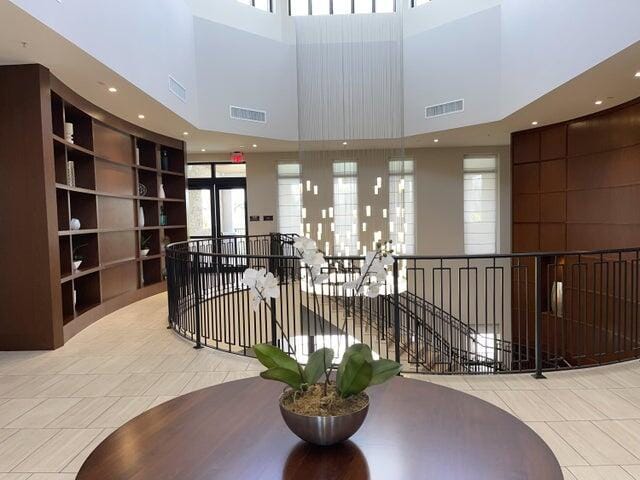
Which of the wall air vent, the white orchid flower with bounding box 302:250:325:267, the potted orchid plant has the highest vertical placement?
the wall air vent

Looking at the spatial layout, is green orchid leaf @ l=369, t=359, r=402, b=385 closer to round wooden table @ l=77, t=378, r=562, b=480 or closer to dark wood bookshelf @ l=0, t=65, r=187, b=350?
round wooden table @ l=77, t=378, r=562, b=480

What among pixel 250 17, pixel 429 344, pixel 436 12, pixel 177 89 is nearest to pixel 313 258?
pixel 177 89

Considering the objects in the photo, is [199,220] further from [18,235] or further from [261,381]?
[261,381]

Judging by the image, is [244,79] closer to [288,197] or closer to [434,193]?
[288,197]

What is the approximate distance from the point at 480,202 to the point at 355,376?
1033 centimetres

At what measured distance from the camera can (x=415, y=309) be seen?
21.1ft

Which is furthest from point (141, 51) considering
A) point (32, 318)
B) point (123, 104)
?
point (32, 318)

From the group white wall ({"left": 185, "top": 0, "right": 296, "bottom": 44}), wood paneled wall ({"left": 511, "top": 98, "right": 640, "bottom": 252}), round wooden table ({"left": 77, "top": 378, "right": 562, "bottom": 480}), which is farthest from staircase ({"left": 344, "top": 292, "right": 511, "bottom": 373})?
white wall ({"left": 185, "top": 0, "right": 296, "bottom": 44})

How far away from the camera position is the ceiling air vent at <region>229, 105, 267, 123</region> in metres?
8.11

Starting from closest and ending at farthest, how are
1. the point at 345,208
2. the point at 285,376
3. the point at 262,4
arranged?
the point at 285,376 → the point at 345,208 → the point at 262,4

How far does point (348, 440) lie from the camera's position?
1.46 meters

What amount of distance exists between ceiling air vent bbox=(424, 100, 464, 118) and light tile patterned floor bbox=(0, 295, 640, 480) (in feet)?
17.7

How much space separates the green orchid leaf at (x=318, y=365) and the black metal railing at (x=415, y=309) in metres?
0.36

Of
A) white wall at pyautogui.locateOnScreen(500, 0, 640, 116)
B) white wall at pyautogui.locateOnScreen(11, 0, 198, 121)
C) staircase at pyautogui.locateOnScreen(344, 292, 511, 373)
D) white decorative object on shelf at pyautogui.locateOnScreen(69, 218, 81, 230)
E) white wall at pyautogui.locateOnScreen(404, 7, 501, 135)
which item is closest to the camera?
white wall at pyautogui.locateOnScreen(11, 0, 198, 121)
